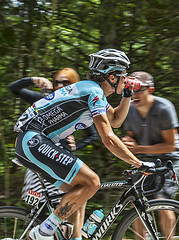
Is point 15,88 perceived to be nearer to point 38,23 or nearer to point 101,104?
point 101,104

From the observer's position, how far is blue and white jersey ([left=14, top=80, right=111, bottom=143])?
2.81 meters

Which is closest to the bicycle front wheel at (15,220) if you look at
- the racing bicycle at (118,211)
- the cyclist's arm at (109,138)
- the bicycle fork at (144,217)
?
the racing bicycle at (118,211)

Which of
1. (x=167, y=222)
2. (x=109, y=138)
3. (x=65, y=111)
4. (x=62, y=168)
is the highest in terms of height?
(x=65, y=111)

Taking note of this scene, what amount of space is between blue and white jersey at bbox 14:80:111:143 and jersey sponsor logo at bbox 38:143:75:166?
172 millimetres

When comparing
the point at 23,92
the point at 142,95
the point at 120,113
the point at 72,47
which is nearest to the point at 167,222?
the point at 120,113

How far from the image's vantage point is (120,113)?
10.7ft

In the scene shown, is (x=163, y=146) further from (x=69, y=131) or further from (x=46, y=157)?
(x=46, y=157)

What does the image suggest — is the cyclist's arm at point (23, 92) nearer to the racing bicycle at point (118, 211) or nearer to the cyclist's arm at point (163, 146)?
the racing bicycle at point (118, 211)

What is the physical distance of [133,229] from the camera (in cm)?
321

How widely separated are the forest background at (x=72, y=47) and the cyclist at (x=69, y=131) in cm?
168

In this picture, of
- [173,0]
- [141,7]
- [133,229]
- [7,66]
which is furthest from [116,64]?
[7,66]

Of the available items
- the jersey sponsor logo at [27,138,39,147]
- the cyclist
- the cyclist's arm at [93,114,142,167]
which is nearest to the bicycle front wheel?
the cyclist

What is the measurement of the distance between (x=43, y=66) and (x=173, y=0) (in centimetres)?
187

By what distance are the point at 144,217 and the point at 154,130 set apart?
84 centimetres
